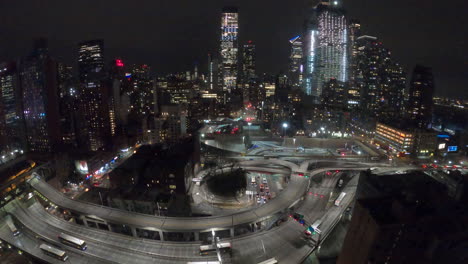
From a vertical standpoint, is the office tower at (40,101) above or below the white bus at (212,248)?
above

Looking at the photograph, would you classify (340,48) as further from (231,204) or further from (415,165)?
(231,204)

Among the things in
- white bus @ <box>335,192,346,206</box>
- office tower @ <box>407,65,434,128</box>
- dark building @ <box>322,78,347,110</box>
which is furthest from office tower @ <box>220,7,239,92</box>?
white bus @ <box>335,192,346,206</box>

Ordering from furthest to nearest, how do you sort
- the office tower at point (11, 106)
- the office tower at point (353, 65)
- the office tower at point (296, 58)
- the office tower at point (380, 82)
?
the office tower at point (296, 58)
the office tower at point (353, 65)
the office tower at point (380, 82)
the office tower at point (11, 106)

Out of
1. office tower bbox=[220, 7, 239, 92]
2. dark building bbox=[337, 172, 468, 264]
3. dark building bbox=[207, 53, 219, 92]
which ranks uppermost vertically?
office tower bbox=[220, 7, 239, 92]

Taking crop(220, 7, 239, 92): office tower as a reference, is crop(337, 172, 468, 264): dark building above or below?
below

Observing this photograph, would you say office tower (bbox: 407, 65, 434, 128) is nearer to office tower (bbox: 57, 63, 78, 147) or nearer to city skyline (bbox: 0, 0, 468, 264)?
city skyline (bbox: 0, 0, 468, 264)

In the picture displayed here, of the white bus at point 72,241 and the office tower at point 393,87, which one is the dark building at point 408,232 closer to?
the white bus at point 72,241

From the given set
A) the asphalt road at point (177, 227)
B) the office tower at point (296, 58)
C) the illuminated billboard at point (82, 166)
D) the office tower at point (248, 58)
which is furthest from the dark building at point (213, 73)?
the asphalt road at point (177, 227)

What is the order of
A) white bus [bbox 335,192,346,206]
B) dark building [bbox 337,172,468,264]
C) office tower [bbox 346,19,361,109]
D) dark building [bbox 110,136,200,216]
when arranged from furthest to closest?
office tower [bbox 346,19,361,109] → dark building [bbox 110,136,200,216] → white bus [bbox 335,192,346,206] → dark building [bbox 337,172,468,264]
